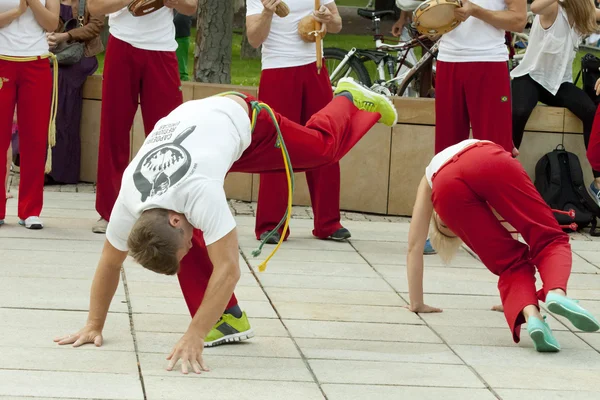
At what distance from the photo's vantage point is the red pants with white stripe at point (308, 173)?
23.6ft

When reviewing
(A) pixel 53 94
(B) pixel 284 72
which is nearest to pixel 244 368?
(B) pixel 284 72

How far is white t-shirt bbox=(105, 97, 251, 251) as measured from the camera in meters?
4.21

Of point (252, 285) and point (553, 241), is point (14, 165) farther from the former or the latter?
point (553, 241)

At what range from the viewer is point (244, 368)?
461cm

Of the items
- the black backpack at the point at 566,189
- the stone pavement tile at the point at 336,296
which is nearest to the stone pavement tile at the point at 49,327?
the stone pavement tile at the point at 336,296

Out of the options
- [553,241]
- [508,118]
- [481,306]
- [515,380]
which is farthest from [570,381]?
[508,118]

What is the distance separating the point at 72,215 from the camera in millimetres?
7941

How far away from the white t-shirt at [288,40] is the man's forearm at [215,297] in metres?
3.07

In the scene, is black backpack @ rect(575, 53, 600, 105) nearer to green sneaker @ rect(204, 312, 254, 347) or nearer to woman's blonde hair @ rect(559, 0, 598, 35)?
woman's blonde hair @ rect(559, 0, 598, 35)

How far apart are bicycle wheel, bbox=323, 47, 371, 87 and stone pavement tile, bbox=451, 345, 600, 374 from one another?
A: 555 centimetres

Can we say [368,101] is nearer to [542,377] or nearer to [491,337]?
[491,337]

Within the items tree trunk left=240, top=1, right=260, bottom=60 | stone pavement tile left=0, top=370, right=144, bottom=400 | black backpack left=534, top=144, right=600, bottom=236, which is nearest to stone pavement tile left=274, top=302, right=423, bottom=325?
stone pavement tile left=0, top=370, right=144, bottom=400

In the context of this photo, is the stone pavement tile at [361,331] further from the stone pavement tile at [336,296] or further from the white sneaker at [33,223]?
the white sneaker at [33,223]

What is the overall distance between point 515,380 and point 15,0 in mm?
4333
